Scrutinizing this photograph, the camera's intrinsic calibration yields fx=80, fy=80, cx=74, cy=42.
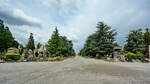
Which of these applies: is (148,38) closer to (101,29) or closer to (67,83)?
(101,29)

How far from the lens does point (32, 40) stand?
4553 cm

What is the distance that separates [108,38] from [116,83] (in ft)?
98.1

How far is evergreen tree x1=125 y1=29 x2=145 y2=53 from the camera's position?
2903cm

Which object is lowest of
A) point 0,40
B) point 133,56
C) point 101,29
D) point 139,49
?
point 133,56

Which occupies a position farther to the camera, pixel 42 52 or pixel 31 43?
pixel 42 52

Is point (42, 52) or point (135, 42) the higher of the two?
point (135, 42)

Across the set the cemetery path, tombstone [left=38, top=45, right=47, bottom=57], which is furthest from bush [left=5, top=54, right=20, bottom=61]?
tombstone [left=38, top=45, right=47, bottom=57]

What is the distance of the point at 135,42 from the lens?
30.3 metres

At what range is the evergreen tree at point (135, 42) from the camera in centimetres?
2903

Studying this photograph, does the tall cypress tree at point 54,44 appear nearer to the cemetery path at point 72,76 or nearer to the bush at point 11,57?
the bush at point 11,57

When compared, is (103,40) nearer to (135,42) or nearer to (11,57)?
(135,42)

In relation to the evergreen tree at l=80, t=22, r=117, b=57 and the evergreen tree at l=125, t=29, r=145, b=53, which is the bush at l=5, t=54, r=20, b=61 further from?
the evergreen tree at l=125, t=29, r=145, b=53

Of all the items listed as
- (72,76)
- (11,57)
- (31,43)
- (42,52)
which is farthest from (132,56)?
(31,43)

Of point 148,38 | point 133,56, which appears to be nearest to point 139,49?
point 133,56
